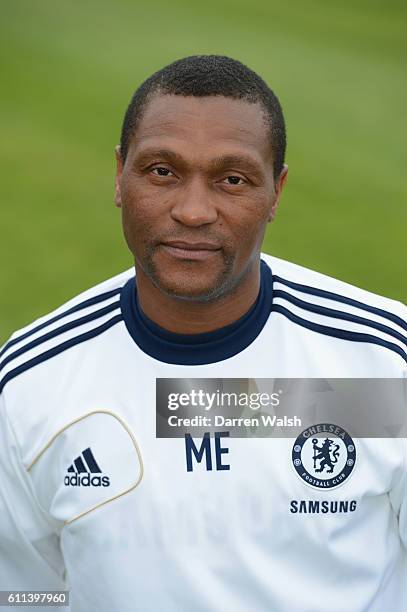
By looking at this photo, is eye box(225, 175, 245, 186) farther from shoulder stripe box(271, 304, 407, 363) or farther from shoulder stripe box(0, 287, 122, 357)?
shoulder stripe box(0, 287, 122, 357)

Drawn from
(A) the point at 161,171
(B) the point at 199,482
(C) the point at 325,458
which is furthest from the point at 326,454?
(A) the point at 161,171

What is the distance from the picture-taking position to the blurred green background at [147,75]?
25.7 ft

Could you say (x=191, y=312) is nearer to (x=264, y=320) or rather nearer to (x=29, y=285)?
(x=264, y=320)

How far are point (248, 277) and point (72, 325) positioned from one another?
50 cm

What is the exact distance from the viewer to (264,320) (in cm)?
289

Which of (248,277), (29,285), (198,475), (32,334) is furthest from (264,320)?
(29,285)

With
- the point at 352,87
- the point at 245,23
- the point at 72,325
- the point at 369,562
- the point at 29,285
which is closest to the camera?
the point at 369,562

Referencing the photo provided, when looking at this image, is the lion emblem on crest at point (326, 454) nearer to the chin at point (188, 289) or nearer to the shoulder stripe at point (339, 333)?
the shoulder stripe at point (339, 333)

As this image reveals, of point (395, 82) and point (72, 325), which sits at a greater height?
point (395, 82)

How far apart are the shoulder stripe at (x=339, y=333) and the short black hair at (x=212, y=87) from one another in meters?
0.36

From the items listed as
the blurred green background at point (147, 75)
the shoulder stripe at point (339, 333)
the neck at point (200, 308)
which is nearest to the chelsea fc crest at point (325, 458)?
the shoulder stripe at point (339, 333)

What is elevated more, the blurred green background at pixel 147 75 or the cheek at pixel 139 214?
the blurred green background at pixel 147 75

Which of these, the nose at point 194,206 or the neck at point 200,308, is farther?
the neck at point 200,308

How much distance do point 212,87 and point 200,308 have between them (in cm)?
56
